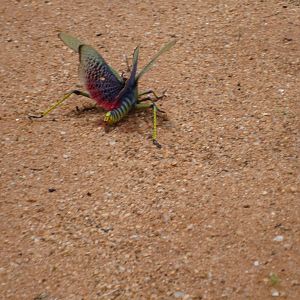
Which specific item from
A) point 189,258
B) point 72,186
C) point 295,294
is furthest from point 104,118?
point 295,294

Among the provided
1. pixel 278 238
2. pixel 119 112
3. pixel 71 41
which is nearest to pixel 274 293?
pixel 278 238

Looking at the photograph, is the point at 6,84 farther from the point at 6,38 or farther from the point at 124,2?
A: the point at 124,2

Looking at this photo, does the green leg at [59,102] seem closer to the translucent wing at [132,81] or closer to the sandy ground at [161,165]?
the sandy ground at [161,165]

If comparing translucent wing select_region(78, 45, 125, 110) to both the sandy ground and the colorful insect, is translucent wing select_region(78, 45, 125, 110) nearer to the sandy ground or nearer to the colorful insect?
the colorful insect

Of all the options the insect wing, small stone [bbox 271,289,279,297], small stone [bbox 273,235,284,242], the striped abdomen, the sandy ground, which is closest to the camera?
small stone [bbox 271,289,279,297]

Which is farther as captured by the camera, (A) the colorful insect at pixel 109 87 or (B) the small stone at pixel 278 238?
(A) the colorful insect at pixel 109 87

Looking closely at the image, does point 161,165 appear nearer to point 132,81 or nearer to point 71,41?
point 132,81

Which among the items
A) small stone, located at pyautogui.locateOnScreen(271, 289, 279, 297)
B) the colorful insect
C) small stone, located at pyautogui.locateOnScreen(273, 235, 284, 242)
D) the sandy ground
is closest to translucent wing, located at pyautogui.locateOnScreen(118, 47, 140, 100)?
→ the colorful insect

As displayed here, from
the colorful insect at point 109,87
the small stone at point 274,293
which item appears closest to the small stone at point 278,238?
the small stone at point 274,293
